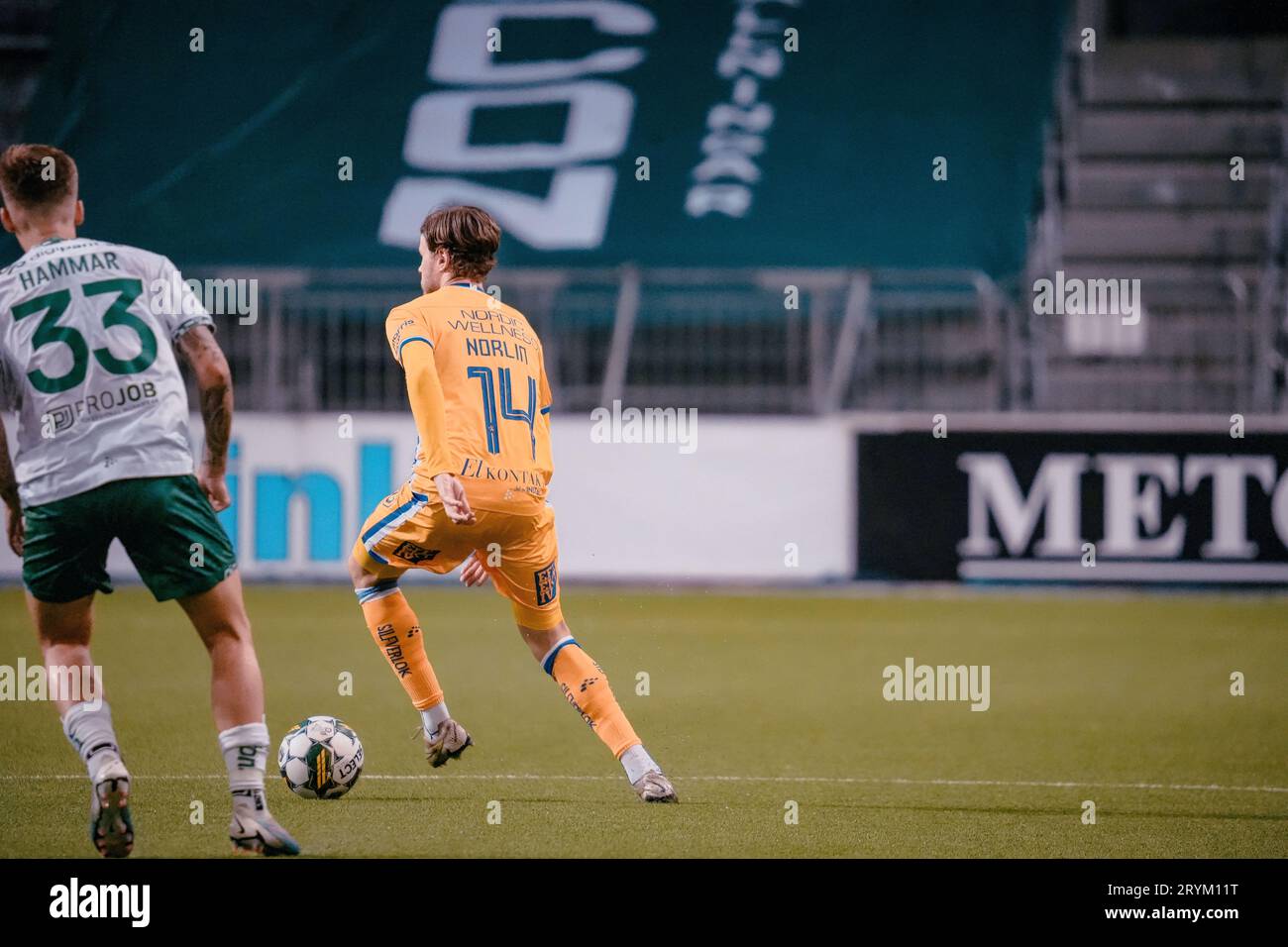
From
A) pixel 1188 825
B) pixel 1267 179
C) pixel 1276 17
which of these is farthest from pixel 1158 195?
pixel 1188 825

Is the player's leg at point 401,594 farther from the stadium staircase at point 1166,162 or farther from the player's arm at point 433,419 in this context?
the stadium staircase at point 1166,162

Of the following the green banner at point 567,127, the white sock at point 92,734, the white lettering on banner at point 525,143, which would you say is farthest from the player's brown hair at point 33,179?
the white lettering on banner at point 525,143

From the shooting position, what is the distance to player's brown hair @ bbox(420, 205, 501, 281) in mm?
5883

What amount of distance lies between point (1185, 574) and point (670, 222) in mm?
6065

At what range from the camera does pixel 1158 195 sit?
16.8 metres

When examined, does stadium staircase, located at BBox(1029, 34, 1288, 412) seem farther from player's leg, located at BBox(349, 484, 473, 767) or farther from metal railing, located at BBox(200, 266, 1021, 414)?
player's leg, located at BBox(349, 484, 473, 767)

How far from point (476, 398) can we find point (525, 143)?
12.1 meters

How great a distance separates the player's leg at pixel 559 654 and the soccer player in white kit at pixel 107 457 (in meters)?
1.14

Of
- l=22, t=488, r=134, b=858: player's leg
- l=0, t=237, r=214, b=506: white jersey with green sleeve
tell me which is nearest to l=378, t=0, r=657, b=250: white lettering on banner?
l=0, t=237, r=214, b=506: white jersey with green sleeve

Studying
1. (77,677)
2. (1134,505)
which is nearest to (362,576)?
(77,677)

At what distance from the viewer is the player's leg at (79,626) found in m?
4.82

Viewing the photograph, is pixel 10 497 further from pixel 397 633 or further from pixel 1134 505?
pixel 1134 505
